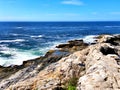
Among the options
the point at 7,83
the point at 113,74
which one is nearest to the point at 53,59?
the point at 7,83

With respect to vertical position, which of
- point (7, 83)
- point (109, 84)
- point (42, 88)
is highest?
point (109, 84)

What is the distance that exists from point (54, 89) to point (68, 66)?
117 inches

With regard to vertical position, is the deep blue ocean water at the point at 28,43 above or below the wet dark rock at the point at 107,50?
below

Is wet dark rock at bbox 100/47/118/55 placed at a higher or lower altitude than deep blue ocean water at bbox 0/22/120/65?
higher

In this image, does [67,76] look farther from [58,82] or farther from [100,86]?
[100,86]

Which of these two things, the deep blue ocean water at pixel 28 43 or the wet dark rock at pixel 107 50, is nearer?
the wet dark rock at pixel 107 50

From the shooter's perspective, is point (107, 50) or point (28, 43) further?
point (28, 43)

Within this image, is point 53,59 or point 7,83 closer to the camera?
point 7,83

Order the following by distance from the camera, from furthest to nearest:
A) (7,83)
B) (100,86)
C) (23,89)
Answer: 1. (7,83)
2. (23,89)
3. (100,86)

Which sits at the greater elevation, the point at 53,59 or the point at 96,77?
the point at 96,77

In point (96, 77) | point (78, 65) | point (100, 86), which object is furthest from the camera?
point (78, 65)

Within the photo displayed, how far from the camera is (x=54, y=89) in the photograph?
44.7 ft

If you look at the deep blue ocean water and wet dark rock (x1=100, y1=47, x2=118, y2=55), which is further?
the deep blue ocean water

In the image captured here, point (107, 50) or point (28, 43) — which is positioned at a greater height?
point (107, 50)
